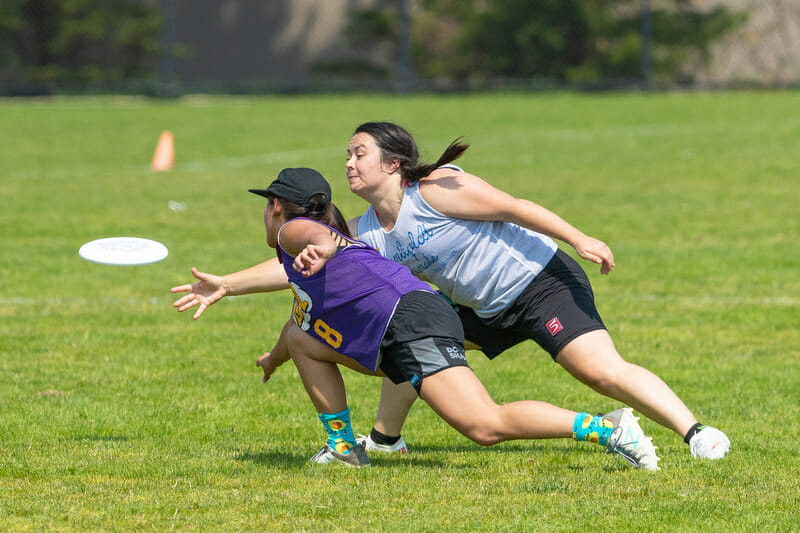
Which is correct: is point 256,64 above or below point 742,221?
below

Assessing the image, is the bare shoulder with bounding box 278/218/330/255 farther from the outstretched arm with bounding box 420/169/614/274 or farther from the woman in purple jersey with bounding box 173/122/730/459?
the outstretched arm with bounding box 420/169/614/274

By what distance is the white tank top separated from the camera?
5176 mm

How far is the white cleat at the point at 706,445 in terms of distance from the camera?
5141 mm

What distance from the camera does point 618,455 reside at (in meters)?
5.36

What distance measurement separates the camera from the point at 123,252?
5367mm

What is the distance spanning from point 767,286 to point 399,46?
2603 centimetres

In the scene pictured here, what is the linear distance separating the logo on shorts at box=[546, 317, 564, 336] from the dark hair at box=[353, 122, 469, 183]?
821 mm

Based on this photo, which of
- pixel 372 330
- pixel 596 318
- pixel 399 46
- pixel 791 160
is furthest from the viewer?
pixel 399 46

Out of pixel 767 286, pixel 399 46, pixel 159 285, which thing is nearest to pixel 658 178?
pixel 767 286

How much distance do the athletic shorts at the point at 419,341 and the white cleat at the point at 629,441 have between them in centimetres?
67

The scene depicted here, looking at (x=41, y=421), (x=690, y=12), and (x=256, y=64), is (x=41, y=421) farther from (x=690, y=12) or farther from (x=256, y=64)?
(x=690, y=12)

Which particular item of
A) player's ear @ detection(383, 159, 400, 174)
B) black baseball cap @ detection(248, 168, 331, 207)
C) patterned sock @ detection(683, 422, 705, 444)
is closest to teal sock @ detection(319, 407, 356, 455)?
black baseball cap @ detection(248, 168, 331, 207)

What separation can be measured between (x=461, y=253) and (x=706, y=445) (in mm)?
1324

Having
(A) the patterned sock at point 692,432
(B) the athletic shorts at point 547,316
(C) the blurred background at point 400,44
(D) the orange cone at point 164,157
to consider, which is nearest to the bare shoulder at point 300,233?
(B) the athletic shorts at point 547,316
